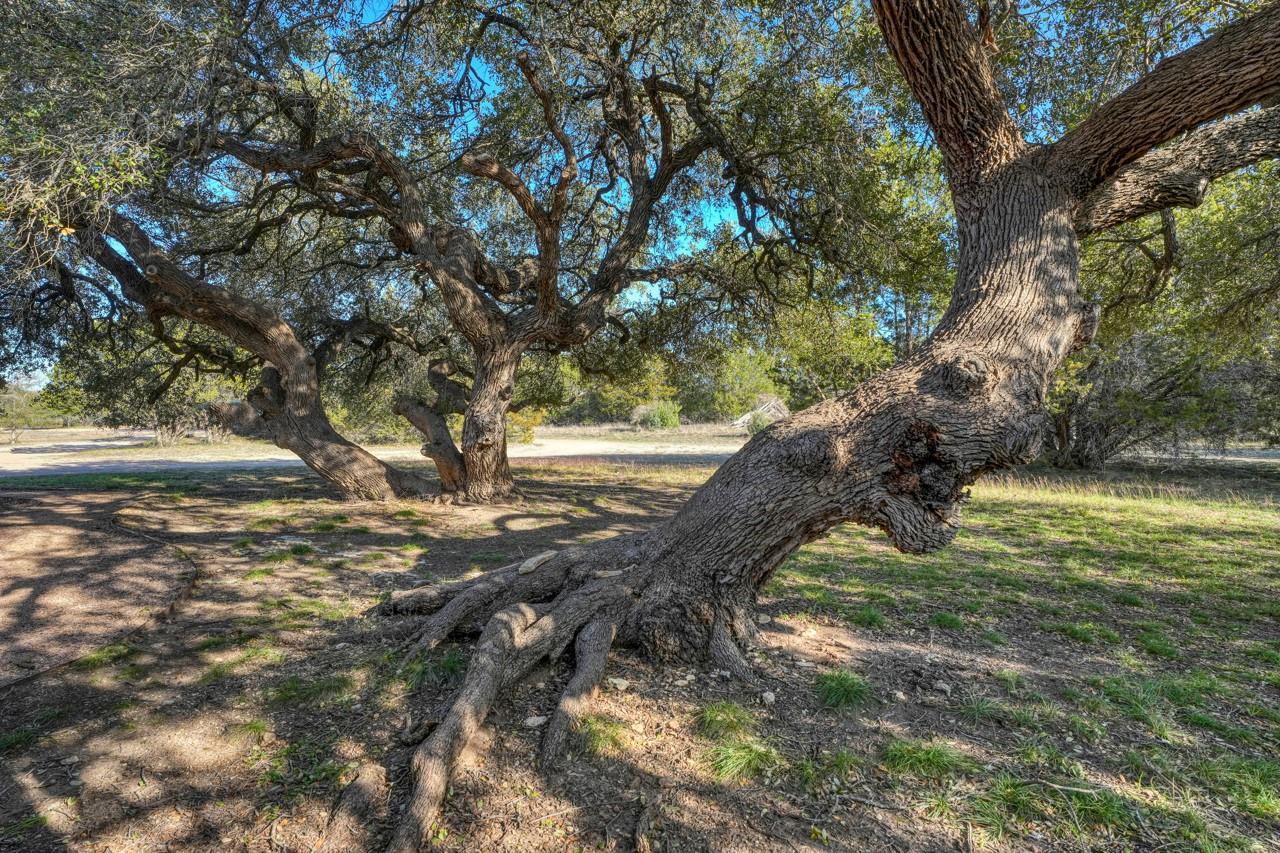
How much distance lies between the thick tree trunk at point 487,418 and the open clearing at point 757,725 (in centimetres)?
388

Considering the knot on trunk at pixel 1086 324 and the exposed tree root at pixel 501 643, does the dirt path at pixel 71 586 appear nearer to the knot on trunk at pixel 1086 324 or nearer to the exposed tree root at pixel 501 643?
the exposed tree root at pixel 501 643

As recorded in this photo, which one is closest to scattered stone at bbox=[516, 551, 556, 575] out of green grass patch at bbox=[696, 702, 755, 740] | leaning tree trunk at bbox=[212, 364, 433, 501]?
green grass patch at bbox=[696, 702, 755, 740]

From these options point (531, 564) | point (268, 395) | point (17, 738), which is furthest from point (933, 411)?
point (268, 395)

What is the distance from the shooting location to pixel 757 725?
2.81 meters

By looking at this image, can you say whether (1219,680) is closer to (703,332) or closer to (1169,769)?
(1169,769)

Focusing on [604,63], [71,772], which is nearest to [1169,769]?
[71,772]

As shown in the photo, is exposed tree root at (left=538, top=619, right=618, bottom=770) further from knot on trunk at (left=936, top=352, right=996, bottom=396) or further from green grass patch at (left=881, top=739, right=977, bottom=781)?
knot on trunk at (left=936, top=352, right=996, bottom=396)

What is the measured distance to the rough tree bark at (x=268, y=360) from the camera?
→ 7.66 metres

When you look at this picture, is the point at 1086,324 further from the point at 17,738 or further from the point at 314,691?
the point at 17,738

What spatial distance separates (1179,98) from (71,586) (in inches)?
317

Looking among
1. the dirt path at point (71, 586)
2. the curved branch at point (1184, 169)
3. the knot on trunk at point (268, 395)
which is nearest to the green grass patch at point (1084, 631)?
the curved branch at point (1184, 169)

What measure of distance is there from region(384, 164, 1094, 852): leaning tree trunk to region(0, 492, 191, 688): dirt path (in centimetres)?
230

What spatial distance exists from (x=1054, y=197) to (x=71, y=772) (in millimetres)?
5617

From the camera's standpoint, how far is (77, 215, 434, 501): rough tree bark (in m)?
7.66
